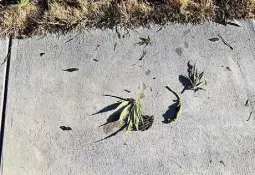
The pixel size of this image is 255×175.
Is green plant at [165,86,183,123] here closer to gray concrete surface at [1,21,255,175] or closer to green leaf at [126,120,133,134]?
gray concrete surface at [1,21,255,175]

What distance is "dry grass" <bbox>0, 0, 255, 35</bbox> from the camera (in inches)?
153

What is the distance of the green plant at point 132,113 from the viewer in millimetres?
3551

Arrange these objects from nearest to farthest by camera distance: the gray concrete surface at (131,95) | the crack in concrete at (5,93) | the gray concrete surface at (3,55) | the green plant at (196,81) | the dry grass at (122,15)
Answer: the gray concrete surface at (131,95)
the crack in concrete at (5,93)
the green plant at (196,81)
the gray concrete surface at (3,55)
the dry grass at (122,15)

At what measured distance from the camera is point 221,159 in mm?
3410

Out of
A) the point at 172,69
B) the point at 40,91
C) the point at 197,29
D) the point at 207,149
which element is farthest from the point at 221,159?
the point at 40,91

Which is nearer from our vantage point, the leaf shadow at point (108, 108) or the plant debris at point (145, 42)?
the leaf shadow at point (108, 108)

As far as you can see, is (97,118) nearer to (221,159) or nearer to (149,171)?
(149,171)

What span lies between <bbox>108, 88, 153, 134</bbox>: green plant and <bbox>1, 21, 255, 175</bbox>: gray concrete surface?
0.15 ft

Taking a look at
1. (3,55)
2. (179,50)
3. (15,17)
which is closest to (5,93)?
(3,55)

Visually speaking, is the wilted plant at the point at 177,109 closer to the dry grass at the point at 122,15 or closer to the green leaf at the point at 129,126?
the green leaf at the point at 129,126

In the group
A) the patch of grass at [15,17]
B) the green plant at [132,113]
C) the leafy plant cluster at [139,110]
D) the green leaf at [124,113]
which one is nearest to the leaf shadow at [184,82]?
the leafy plant cluster at [139,110]

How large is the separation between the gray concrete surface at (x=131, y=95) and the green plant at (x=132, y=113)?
0.04 meters

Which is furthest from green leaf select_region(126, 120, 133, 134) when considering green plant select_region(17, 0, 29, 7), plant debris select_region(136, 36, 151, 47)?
green plant select_region(17, 0, 29, 7)

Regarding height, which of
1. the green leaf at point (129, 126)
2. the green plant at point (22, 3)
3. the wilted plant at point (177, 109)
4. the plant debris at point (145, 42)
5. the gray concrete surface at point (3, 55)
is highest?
the green plant at point (22, 3)
